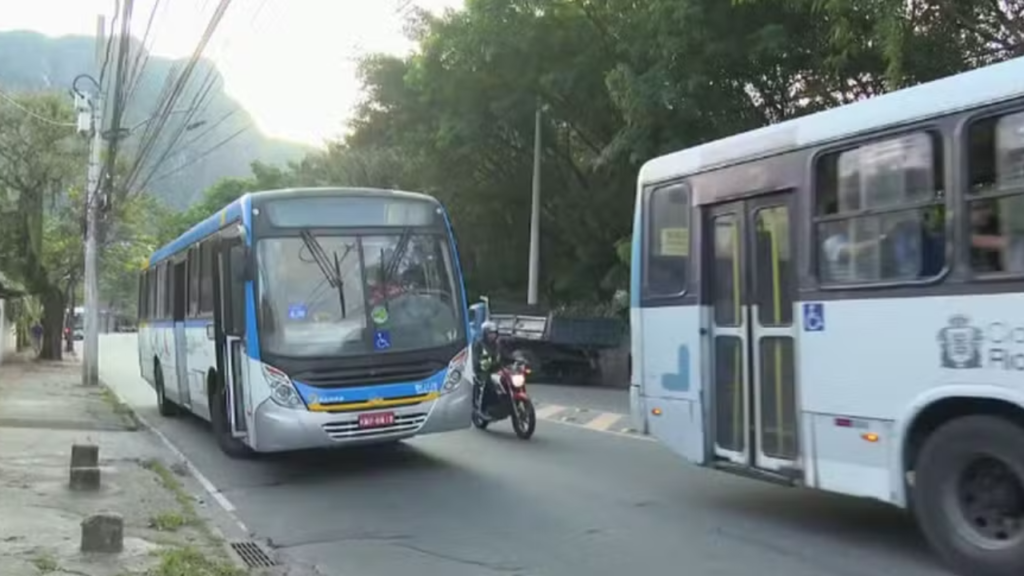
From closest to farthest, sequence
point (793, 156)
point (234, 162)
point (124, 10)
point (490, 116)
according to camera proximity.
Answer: point (793, 156) → point (124, 10) → point (490, 116) → point (234, 162)

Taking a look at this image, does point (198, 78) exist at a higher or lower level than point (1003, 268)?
higher

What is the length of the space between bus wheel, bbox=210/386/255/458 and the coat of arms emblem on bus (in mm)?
8097

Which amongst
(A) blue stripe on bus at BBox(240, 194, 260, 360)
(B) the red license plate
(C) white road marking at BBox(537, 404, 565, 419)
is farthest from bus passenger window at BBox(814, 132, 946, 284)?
(C) white road marking at BBox(537, 404, 565, 419)

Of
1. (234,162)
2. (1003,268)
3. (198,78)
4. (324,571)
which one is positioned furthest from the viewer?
(234,162)

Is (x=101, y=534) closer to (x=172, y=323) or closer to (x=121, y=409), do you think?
(x=172, y=323)

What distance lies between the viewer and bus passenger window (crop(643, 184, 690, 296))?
28.2 feet

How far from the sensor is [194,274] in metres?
14.0

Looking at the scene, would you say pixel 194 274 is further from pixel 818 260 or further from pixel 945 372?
pixel 945 372

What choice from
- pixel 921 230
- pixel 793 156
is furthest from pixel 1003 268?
pixel 793 156

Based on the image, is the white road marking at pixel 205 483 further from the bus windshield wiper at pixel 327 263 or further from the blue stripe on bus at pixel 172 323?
the bus windshield wiper at pixel 327 263

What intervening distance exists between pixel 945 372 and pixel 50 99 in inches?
1276

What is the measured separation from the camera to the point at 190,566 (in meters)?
6.61

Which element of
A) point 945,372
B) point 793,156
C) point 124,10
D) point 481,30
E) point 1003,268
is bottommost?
point 945,372

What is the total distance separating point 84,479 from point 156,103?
1246 cm
